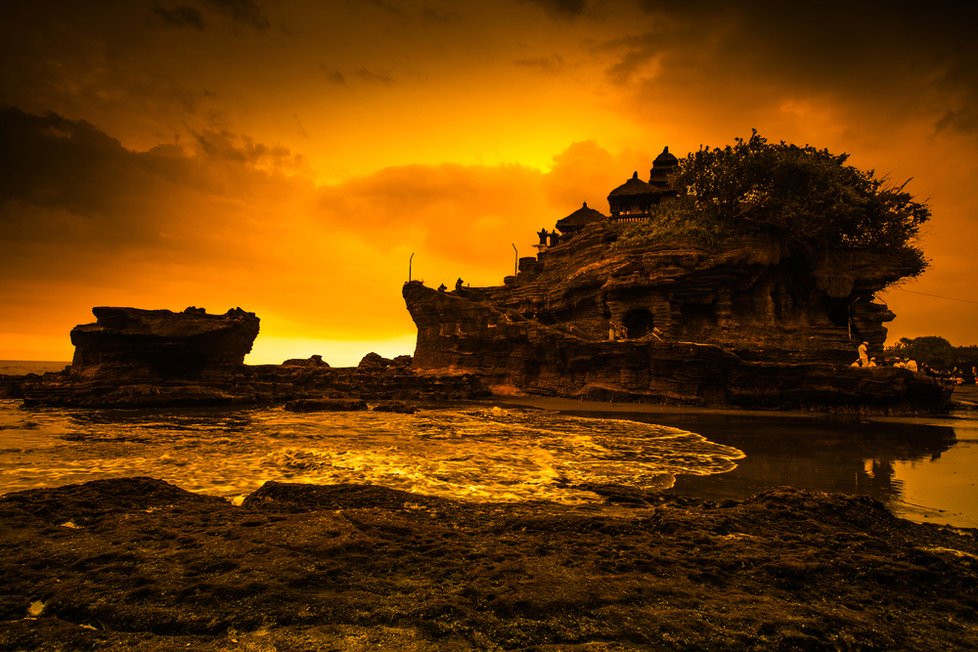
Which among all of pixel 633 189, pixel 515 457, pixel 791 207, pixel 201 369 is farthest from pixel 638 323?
pixel 201 369

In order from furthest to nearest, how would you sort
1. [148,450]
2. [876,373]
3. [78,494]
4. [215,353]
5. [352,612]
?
[215,353]
[876,373]
[148,450]
[78,494]
[352,612]

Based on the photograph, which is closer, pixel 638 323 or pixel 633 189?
pixel 638 323

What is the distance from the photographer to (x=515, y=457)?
9484mm

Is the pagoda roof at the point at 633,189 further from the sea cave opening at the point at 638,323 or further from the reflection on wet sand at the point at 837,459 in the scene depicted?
the reflection on wet sand at the point at 837,459

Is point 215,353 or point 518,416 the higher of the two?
point 215,353

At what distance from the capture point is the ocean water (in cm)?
708

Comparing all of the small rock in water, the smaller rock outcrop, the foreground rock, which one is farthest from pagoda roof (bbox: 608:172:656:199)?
the foreground rock

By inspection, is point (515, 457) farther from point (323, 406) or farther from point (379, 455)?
point (323, 406)

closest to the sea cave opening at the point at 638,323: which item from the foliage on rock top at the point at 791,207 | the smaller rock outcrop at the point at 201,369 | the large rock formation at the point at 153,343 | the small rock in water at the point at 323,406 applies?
the foliage on rock top at the point at 791,207

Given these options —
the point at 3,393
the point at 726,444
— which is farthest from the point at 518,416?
the point at 3,393

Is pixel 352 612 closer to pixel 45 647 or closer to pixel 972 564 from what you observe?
pixel 45 647

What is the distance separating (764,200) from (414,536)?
36.6 m

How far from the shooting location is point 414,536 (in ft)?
13.8

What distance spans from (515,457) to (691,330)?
27612 millimetres
